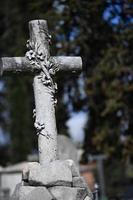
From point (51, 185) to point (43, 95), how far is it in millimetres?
1370

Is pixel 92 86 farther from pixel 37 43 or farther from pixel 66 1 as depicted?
pixel 37 43

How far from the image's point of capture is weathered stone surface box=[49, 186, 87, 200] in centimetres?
869

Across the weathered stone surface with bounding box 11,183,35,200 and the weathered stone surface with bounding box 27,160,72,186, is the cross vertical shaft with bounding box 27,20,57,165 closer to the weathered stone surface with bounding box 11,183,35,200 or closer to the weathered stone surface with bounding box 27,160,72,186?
the weathered stone surface with bounding box 27,160,72,186

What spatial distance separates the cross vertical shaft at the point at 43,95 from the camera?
9227 millimetres

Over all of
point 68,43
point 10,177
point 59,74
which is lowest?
point 10,177

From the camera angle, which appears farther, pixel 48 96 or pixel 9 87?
pixel 9 87

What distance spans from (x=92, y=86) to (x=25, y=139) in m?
24.0

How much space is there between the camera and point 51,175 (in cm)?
871

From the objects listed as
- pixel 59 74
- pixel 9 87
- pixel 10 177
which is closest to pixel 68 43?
pixel 10 177

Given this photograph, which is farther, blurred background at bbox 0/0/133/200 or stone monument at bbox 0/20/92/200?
blurred background at bbox 0/0/133/200

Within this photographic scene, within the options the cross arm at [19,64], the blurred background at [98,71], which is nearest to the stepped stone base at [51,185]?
the cross arm at [19,64]

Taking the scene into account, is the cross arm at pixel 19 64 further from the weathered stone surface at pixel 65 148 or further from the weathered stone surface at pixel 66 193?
the weathered stone surface at pixel 65 148

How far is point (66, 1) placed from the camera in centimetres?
2189

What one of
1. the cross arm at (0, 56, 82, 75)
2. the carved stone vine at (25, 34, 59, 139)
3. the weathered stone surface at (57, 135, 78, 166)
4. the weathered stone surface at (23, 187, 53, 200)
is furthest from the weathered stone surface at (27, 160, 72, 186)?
the weathered stone surface at (57, 135, 78, 166)
